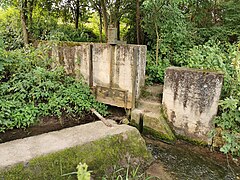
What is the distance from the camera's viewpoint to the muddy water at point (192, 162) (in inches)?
132

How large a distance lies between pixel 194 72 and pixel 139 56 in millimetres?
Result: 1223

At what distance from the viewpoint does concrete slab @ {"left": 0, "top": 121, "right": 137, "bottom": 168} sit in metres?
2.82

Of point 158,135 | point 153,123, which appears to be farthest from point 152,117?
point 158,135

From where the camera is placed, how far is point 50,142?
319cm

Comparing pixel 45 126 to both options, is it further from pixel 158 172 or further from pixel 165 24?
pixel 165 24

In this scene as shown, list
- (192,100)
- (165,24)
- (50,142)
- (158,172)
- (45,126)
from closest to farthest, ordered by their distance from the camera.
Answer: (50,142) < (158,172) < (192,100) < (45,126) < (165,24)

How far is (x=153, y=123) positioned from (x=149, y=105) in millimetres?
498

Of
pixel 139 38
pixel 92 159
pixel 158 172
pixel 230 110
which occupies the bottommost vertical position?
pixel 158 172

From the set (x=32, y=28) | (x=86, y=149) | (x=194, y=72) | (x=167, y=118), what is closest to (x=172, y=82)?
(x=194, y=72)

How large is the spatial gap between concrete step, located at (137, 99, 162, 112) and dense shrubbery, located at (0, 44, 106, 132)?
2.82 ft

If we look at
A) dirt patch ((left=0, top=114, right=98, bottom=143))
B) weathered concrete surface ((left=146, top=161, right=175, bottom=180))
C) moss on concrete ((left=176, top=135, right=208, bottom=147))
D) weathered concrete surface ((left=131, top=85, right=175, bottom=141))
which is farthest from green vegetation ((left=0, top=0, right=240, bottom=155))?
weathered concrete surface ((left=146, top=161, right=175, bottom=180))

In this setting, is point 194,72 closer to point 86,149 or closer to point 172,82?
point 172,82

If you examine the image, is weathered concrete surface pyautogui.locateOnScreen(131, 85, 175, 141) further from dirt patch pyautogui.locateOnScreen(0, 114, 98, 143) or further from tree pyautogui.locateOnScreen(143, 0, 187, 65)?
tree pyautogui.locateOnScreen(143, 0, 187, 65)

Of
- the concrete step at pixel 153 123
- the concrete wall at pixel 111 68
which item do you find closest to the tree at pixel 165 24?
the concrete wall at pixel 111 68
